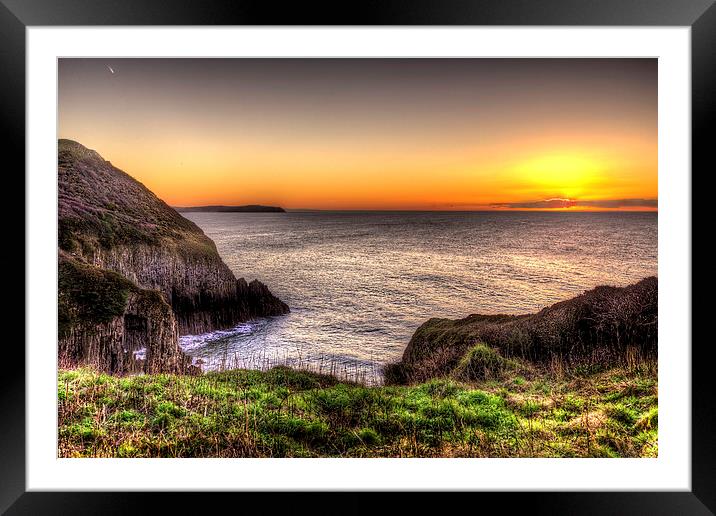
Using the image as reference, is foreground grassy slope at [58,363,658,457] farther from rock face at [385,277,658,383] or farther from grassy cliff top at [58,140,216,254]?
grassy cliff top at [58,140,216,254]

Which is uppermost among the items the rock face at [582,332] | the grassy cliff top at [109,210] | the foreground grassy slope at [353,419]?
the grassy cliff top at [109,210]

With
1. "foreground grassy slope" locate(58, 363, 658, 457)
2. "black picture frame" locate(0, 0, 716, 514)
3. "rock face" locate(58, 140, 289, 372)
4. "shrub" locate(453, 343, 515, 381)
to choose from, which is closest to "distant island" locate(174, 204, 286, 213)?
"rock face" locate(58, 140, 289, 372)

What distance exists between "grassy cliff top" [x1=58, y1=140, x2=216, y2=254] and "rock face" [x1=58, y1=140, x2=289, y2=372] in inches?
1.0

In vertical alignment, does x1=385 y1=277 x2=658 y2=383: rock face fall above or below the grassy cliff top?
below

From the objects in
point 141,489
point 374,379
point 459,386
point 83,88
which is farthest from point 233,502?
point 83,88

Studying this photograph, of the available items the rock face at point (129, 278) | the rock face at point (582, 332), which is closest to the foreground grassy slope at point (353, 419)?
the rock face at point (582, 332)

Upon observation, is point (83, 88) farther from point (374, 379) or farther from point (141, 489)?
point (141, 489)

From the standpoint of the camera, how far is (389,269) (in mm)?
20594

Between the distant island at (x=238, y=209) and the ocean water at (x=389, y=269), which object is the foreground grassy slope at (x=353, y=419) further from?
the distant island at (x=238, y=209)

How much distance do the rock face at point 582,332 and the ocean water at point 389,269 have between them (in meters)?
2.38

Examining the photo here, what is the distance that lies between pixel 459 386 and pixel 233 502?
3091mm

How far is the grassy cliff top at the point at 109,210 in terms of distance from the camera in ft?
32.9

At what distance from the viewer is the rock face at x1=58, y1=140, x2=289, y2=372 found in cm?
581
